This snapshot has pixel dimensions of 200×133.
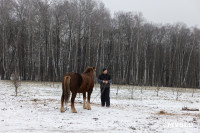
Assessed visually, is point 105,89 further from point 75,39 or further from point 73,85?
point 75,39

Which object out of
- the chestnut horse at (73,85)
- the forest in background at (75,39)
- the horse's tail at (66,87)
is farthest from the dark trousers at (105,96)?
the forest in background at (75,39)

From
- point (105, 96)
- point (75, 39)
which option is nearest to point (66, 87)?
point (105, 96)

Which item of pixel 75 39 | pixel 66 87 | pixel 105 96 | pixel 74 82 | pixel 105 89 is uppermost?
pixel 75 39

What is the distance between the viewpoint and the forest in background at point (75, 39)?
3156cm

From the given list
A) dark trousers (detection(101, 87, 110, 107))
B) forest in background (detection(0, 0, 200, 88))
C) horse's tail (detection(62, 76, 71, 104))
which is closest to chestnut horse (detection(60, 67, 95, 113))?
horse's tail (detection(62, 76, 71, 104))

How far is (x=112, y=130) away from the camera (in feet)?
20.6

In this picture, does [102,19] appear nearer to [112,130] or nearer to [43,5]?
[43,5]

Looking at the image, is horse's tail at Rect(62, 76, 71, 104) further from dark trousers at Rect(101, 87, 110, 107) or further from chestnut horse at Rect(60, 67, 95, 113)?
dark trousers at Rect(101, 87, 110, 107)

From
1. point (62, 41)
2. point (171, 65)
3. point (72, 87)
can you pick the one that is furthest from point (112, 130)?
point (171, 65)

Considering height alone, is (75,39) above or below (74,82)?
above

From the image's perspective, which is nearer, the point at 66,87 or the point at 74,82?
the point at 66,87

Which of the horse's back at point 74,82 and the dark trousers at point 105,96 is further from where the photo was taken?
the dark trousers at point 105,96

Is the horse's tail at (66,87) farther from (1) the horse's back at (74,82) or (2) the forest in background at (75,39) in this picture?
(2) the forest in background at (75,39)

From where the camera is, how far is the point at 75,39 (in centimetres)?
4041
